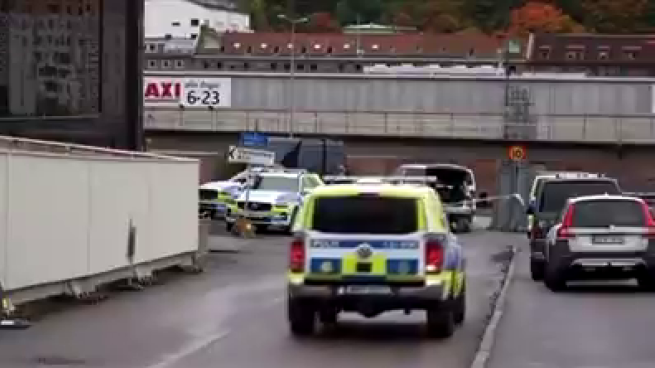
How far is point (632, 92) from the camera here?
82.7m

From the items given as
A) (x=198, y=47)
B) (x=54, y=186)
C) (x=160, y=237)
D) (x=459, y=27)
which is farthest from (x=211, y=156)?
(x=459, y=27)

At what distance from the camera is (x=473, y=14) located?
15862 centimetres

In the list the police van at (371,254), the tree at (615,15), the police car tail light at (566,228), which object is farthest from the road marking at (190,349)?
the tree at (615,15)

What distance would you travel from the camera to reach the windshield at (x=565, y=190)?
30391 millimetres

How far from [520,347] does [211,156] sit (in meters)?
64.7

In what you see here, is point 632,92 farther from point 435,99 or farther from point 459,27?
point 459,27

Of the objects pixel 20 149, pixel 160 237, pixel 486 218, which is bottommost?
pixel 486 218

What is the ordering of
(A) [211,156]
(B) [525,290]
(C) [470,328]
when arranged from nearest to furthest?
(C) [470,328] < (B) [525,290] < (A) [211,156]

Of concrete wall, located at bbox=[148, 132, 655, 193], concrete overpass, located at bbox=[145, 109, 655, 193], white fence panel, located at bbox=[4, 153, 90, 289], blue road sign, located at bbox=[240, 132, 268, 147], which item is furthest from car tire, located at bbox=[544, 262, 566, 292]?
concrete overpass, located at bbox=[145, 109, 655, 193]

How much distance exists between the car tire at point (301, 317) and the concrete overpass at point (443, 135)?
2138 inches

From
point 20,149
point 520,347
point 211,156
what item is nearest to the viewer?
point 520,347

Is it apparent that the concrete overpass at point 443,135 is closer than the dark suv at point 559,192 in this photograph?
No

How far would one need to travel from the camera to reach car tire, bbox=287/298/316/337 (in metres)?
17.5

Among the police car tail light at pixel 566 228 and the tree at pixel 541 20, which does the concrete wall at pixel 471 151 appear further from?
the tree at pixel 541 20
